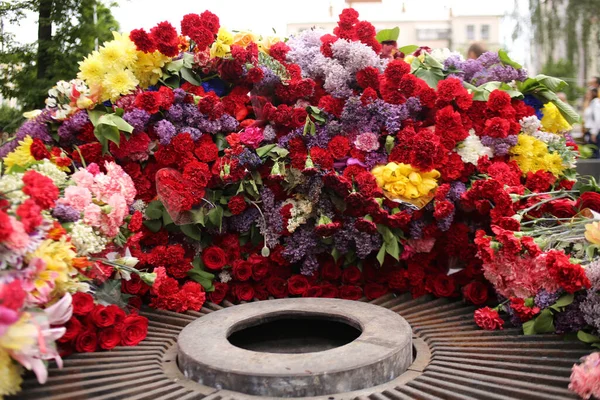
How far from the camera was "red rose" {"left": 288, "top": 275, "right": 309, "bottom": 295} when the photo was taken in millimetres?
2900

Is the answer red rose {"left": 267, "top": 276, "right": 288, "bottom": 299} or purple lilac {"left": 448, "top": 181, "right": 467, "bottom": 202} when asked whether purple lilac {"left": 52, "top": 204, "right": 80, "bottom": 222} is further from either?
purple lilac {"left": 448, "top": 181, "right": 467, "bottom": 202}

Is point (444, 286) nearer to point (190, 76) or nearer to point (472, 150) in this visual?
point (472, 150)

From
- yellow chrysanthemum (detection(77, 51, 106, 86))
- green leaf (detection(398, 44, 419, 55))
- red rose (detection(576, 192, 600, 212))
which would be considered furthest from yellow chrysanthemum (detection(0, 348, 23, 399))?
green leaf (detection(398, 44, 419, 55))

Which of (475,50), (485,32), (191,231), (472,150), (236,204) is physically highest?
Result: (475,50)

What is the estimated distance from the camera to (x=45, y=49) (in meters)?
6.20

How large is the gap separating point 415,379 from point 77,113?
1.91 meters

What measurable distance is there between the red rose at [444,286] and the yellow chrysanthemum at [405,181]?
0.44 meters

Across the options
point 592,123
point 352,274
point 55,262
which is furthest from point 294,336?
point 592,123

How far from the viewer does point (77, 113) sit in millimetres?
2795

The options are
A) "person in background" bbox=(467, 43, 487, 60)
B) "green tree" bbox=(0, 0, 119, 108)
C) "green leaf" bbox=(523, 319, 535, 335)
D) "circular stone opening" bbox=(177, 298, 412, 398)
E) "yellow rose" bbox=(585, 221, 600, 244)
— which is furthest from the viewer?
"green tree" bbox=(0, 0, 119, 108)

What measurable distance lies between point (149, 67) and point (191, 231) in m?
0.82

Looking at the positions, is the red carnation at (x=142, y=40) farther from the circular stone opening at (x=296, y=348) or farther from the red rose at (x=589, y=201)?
the red rose at (x=589, y=201)

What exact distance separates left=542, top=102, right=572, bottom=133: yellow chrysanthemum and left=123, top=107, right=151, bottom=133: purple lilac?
1992mm

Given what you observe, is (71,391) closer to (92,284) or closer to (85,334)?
(85,334)
